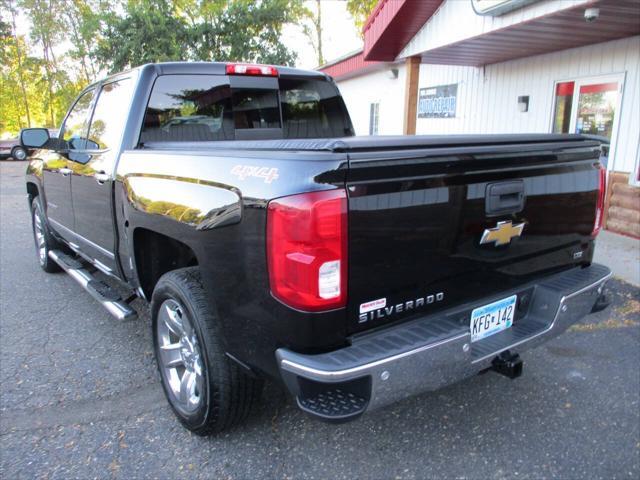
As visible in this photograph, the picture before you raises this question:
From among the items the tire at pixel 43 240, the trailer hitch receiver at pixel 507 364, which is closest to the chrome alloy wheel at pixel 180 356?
the trailer hitch receiver at pixel 507 364

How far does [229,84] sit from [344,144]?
2189 mm

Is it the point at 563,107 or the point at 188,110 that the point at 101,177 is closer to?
the point at 188,110

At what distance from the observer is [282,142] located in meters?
2.19

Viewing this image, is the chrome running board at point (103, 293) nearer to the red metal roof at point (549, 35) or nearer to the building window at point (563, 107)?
the red metal roof at point (549, 35)

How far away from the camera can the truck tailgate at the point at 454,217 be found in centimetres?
189

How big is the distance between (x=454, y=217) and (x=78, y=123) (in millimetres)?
3829

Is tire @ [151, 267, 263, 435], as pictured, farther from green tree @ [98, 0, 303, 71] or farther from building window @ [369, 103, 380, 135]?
green tree @ [98, 0, 303, 71]

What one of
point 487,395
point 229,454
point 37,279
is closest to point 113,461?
point 229,454

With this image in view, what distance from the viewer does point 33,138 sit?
4.05 meters

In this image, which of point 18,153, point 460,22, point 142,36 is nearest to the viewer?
point 460,22

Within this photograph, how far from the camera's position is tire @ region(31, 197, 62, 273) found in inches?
204

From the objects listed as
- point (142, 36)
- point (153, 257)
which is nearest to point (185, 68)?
point (153, 257)

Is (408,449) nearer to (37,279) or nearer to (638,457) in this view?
(638,457)

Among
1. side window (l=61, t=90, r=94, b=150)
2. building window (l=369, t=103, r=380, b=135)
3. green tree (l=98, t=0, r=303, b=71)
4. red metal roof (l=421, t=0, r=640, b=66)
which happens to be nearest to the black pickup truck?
side window (l=61, t=90, r=94, b=150)
